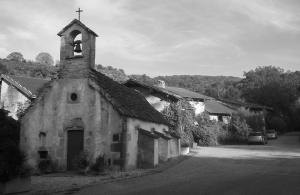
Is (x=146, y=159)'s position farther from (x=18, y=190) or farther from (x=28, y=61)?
(x=28, y=61)

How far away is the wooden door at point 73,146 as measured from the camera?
759 inches

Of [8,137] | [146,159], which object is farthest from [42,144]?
[8,137]

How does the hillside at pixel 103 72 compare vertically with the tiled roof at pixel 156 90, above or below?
above

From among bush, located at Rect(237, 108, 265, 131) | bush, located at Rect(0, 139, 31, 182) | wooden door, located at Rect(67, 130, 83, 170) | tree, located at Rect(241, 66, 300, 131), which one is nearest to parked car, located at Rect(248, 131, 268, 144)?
bush, located at Rect(237, 108, 265, 131)

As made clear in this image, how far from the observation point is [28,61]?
87.8 m

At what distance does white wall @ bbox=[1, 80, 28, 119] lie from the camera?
35.5m

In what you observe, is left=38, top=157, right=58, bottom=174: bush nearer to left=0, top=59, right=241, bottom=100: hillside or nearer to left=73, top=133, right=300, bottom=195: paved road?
left=73, top=133, right=300, bottom=195: paved road

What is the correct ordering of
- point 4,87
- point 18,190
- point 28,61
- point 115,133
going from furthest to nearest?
point 28,61, point 4,87, point 115,133, point 18,190

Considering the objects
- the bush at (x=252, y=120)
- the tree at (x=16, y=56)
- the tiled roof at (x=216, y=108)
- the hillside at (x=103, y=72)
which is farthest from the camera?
the tree at (x=16, y=56)

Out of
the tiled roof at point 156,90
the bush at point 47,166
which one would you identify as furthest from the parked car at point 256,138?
the bush at point 47,166

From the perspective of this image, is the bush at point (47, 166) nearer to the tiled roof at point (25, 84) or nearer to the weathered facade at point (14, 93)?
the tiled roof at point (25, 84)

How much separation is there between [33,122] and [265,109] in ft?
147

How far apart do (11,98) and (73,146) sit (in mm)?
19046

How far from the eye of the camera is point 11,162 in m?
12.1
